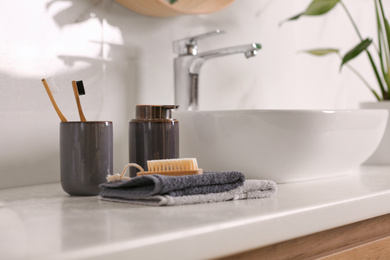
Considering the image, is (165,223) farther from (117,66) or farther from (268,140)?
(117,66)

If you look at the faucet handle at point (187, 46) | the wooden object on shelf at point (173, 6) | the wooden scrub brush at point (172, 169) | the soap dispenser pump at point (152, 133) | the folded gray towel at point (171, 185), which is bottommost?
the folded gray towel at point (171, 185)

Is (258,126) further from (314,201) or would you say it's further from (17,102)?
(17,102)

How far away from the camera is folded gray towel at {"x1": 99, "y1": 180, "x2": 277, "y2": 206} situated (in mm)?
801

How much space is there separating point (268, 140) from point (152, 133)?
25 centimetres

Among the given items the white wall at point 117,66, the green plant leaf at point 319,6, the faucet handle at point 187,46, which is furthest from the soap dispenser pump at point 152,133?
the green plant leaf at point 319,6

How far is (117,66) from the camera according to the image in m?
1.29

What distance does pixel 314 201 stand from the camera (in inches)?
32.8

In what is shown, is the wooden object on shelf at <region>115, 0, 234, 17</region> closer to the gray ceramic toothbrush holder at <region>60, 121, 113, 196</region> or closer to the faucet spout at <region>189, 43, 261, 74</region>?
the faucet spout at <region>189, 43, 261, 74</region>

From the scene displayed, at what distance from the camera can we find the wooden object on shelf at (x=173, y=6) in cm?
127

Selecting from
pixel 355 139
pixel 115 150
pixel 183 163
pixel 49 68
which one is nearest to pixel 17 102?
pixel 49 68

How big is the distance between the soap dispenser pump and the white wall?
0.23 m

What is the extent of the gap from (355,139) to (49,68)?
70 cm

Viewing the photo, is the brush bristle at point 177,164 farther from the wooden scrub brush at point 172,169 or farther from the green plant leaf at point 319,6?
the green plant leaf at point 319,6

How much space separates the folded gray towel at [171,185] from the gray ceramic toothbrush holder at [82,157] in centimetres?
5
